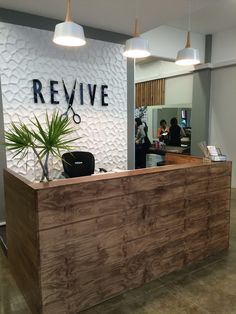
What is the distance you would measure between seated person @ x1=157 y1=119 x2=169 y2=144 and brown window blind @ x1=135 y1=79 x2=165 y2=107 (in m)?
0.59

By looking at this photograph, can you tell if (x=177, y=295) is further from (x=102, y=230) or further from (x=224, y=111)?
(x=224, y=111)

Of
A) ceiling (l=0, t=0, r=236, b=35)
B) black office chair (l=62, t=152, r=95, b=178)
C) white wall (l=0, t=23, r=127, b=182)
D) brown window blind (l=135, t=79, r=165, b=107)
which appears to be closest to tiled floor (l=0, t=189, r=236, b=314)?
black office chair (l=62, t=152, r=95, b=178)

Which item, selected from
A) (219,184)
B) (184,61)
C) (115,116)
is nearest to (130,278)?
(219,184)

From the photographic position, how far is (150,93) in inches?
299

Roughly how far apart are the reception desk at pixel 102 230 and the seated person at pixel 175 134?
403cm

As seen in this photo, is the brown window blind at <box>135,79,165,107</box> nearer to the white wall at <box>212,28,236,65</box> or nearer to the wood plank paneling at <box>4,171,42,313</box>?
the white wall at <box>212,28,236,65</box>

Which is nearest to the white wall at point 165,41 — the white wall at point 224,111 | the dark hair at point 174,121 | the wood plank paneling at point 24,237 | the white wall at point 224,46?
the white wall at point 224,46

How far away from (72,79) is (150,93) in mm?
3847

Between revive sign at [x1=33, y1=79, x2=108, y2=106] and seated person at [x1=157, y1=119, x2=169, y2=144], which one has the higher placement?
revive sign at [x1=33, y1=79, x2=108, y2=106]

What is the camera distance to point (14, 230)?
2.39m

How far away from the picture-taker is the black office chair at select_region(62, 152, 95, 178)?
3.69 meters

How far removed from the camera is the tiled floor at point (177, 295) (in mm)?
2184

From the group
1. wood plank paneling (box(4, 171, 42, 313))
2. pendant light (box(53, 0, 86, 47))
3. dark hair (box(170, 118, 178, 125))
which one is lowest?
wood plank paneling (box(4, 171, 42, 313))

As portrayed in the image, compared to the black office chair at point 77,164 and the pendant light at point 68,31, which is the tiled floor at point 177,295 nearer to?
the black office chair at point 77,164
